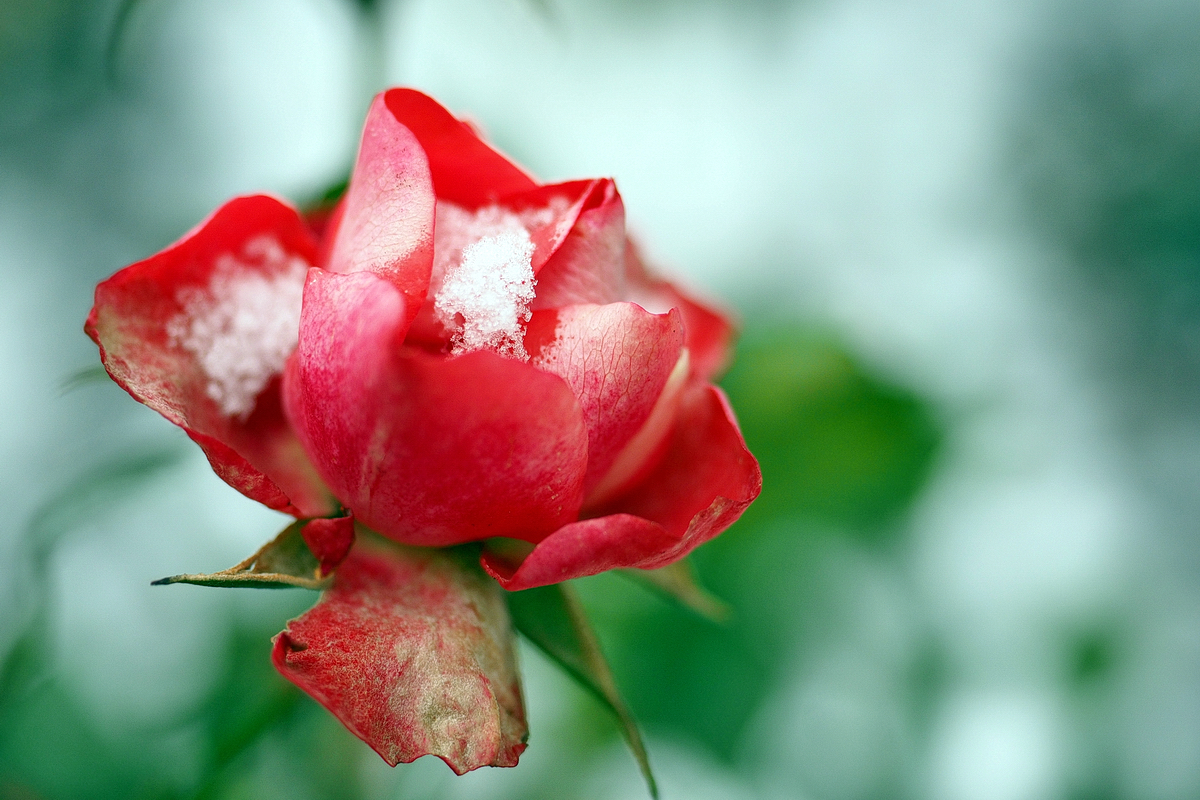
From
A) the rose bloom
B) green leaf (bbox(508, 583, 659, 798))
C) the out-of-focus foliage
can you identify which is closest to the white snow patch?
the rose bloom

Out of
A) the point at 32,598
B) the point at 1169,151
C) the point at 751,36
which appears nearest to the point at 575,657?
the point at 32,598

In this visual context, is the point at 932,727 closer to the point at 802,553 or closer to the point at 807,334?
the point at 802,553

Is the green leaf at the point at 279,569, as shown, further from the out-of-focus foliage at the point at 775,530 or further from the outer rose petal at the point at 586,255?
the out-of-focus foliage at the point at 775,530

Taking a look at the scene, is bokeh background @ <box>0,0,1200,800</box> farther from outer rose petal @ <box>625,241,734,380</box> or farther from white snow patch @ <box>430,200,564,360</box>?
white snow patch @ <box>430,200,564,360</box>

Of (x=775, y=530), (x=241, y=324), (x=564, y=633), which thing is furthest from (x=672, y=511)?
(x=775, y=530)

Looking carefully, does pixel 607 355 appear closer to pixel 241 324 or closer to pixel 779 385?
pixel 241 324

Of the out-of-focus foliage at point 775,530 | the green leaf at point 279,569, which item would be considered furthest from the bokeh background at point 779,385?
the green leaf at point 279,569

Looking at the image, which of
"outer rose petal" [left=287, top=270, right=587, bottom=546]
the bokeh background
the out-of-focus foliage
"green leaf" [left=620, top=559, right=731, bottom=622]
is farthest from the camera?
the out-of-focus foliage
